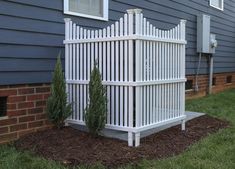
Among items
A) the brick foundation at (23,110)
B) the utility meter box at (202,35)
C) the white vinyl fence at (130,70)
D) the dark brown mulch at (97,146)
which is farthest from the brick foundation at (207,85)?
the brick foundation at (23,110)

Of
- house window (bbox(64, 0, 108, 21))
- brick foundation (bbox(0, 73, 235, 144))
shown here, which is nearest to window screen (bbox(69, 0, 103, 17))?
A: house window (bbox(64, 0, 108, 21))

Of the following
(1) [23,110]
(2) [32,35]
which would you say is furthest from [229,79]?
(1) [23,110]

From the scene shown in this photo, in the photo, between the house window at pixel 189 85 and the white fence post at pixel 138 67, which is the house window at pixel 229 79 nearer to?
the house window at pixel 189 85

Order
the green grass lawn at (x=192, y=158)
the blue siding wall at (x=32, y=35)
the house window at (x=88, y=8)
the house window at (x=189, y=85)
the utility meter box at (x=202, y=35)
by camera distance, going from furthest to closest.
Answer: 1. the utility meter box at (x=202, y=35)
2. the house window at (x=189, y=85)
3. the house window at (x=88, y=8)
4. the blue siding wall at (x=32, y=35)
5. the green grass lawn at (x=192, y=158)

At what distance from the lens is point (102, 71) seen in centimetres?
525

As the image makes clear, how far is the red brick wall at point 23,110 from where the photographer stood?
5.05m

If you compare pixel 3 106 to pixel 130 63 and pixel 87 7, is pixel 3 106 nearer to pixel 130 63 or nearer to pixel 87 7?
pixel 130 63

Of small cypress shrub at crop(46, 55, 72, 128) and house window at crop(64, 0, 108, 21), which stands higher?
house window at crop(64, 0, 108, 21)

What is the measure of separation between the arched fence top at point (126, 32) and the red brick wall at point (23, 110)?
854mm

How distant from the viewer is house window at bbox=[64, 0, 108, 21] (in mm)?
6045

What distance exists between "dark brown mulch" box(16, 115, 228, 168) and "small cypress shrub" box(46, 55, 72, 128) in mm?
245

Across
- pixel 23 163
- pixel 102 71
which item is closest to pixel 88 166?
pixel 23 163

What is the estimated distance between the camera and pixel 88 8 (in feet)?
21.1

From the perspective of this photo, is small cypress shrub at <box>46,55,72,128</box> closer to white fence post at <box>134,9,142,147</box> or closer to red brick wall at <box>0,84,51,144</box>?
red brick wall at <box>0,84,51,144</box>
